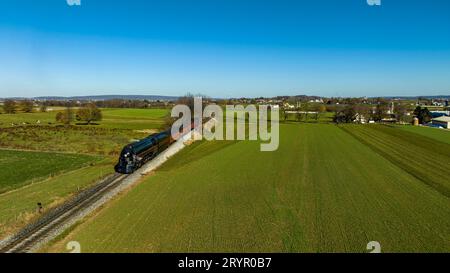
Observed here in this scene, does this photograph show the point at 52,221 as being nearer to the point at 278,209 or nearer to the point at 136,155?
the point at 278,209

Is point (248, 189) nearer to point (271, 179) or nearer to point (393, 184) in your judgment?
point (271, 179)

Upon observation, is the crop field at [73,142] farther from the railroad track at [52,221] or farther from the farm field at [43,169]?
the railroad track at [52,221]

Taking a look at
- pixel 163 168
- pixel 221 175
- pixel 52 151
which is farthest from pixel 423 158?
pixel 52 151

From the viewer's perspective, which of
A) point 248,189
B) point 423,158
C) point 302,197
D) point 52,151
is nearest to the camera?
point 302,197

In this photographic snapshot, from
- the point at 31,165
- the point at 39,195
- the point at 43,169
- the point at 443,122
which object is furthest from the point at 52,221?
the point at 443,122

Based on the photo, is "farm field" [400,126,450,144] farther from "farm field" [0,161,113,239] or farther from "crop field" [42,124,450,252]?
"farm field" [0,161,113,239]

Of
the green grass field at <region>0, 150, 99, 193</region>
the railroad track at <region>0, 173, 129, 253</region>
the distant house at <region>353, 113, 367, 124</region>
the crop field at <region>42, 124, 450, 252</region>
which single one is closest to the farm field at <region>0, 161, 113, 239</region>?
the railroad track at <region>0, 173, 129, 253</region>

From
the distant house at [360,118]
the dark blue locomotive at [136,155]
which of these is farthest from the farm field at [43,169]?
the distant house at [360,118]
